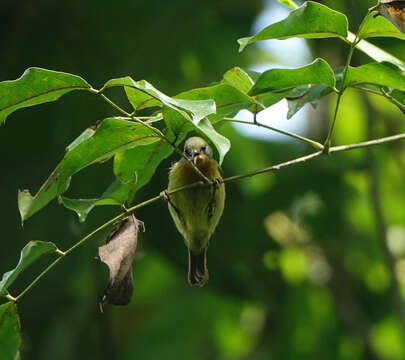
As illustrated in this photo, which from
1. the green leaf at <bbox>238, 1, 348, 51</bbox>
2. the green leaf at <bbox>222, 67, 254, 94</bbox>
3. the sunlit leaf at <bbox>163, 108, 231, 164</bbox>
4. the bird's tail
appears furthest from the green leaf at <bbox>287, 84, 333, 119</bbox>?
the bird's tail

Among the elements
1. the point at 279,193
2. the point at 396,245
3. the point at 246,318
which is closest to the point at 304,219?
the point at 279,193

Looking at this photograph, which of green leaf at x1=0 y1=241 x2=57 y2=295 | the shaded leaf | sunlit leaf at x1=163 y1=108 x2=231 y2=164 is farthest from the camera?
green leaf at x1=0 y1=241 x2=57 y2=295

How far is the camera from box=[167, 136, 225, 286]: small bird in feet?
10.2

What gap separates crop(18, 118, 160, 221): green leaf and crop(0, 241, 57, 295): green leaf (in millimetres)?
153

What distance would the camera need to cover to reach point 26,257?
1.90 metres

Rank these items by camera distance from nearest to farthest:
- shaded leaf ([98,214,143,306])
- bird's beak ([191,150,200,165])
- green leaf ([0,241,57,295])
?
shaded leaf ([98,214,143,306]) < green leaf ([0,241,57,295]) < bird's beak ([191,150,200,165])

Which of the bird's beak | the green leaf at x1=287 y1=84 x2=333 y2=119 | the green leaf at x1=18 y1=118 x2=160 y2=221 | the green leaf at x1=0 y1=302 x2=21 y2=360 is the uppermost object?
the green leaf at x1=18 y1=118 x2=160 y2=221

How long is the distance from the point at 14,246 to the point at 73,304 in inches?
43.1

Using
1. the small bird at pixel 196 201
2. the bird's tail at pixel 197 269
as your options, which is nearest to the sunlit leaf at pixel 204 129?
the small bird at pixel 196 201

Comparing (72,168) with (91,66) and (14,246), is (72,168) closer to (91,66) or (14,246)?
(14,246)

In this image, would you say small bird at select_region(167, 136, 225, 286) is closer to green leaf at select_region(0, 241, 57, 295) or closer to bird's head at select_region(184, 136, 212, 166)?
bird's head at select_region(184, 136, 212, 166)

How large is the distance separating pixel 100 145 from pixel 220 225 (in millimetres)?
2943

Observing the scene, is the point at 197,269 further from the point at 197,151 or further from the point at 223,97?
the point at 223,97

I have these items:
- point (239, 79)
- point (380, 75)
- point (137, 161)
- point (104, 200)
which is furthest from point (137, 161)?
point (380, 75)
